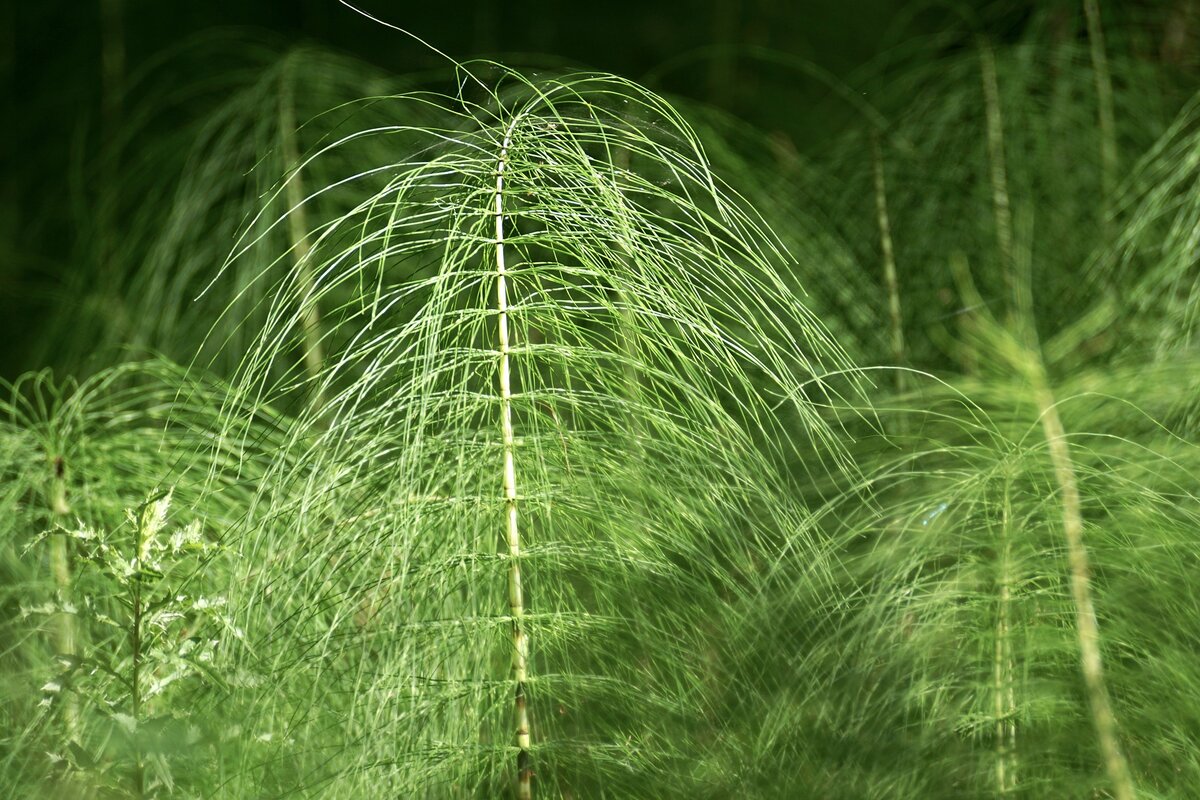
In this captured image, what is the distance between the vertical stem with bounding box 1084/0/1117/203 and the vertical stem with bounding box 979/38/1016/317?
0.11 m

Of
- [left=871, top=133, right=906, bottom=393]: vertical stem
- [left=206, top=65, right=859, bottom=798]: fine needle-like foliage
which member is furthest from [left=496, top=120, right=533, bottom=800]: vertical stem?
[left=871, top=133, right=906, bottom=393]: vertical stem

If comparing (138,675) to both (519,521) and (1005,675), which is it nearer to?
(519,521)

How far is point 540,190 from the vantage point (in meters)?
0.81

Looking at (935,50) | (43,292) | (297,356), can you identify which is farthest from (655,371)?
(43,292)

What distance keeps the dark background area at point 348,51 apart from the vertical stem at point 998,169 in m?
0.60

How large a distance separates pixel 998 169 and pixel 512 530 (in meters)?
0.99

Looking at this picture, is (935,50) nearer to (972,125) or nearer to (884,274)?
(972,125)

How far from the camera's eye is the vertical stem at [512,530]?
79cm

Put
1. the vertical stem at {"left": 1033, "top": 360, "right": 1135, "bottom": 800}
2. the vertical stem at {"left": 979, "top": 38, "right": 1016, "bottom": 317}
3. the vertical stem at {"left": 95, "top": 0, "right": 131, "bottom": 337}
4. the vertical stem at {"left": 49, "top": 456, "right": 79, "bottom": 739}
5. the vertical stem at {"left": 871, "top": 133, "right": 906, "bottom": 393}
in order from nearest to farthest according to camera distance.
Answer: the vertical stem at {"left": 1033, "top": 360, "right": 1135, "bottom": 800} < the vertical stem at {"left": 49, "top": 456, "right": 79, "bottom": 739} < the vertical stem at {"left": 871, "top": 133, "right": 906, "bottom": 393} < the vertical stem at {"left": 979, "top": 38, "right": 1016, "bottom": 317} < the vertical stem at {"left": 95, "top": 0, "right": 131, "bottom": 337}

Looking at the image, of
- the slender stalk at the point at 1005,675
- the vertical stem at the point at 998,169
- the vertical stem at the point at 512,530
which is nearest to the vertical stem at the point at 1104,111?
the vertical stem at the point at 998,169

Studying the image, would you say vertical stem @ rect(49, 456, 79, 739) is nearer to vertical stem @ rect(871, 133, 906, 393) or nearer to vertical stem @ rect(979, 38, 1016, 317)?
vertical stem @ rect(871, 133, 906, 393)

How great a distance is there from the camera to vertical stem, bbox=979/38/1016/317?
60.1 inches

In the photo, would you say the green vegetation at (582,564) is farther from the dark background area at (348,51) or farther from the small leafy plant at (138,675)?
the dark background area at (348,51)

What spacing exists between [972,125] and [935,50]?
467 millimetres
